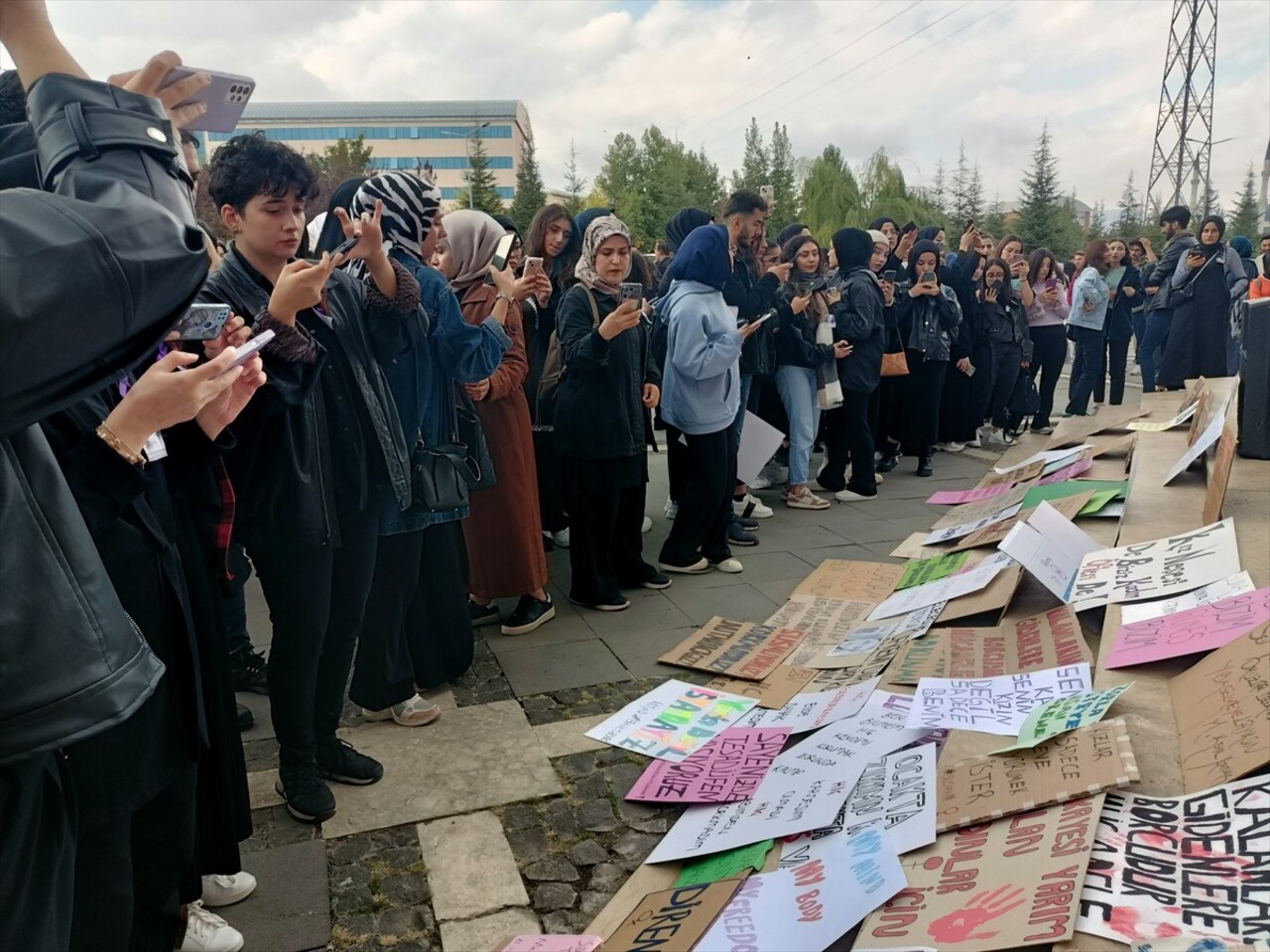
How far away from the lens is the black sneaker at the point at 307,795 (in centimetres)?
248

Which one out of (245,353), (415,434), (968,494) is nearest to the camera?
(245,353)

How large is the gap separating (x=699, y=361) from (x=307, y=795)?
2731 mm

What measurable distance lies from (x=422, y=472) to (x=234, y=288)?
821mm

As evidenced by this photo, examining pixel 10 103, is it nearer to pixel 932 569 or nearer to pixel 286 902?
pixel 286 902

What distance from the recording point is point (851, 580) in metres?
4.35

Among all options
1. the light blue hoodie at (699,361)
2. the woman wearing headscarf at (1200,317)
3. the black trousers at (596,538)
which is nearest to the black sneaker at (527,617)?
the black trousers at (596,538)

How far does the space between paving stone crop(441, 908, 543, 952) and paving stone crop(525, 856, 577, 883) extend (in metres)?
0.13

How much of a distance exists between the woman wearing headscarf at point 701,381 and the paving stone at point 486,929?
2.76m

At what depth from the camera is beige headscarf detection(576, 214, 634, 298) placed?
4039 mm

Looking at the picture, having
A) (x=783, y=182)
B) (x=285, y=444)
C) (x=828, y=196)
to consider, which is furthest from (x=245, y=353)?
(x=783, y=182)

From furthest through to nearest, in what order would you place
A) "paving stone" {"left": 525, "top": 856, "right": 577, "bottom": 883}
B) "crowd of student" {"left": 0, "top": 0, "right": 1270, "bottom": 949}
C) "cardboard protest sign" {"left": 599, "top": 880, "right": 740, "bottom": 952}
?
Result: "paving stone" {"left": 525, "top": 856, "right": 577, "bottom": 883} → "cardboard protest sign" {"left": 599, "top": 880, "right": 740, "bottom": 952} → "crowd of student" {"left": 0, "top": 0, "right": 1270, "bottom": 949}

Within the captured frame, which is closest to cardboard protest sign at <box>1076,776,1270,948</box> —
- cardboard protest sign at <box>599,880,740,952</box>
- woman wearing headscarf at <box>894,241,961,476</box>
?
cardboard protest sign at <box>599,880,740,952</box>

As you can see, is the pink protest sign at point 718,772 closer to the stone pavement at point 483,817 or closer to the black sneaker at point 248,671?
the stone pavement at point 483,817

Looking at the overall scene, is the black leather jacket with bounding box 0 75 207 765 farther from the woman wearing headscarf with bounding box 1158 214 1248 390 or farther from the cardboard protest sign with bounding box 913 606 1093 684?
the woman wearing headscarf with bounding box 1158 214 1248 390
